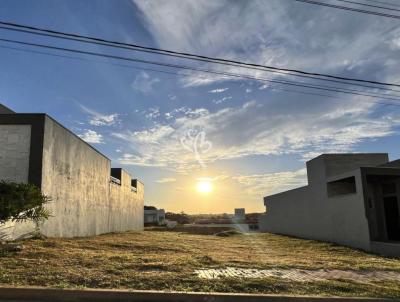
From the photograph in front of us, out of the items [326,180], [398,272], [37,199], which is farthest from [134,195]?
[398,272]

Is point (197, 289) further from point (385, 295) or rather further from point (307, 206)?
point (307, 206)

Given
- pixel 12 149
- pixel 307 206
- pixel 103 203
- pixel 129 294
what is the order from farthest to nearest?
pixel 307 206 → pixel 103 203 → pixel 12 149 → pixel 129 294

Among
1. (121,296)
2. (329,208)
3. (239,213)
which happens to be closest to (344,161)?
(329,208)

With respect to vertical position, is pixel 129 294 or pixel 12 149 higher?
pixel 12 149

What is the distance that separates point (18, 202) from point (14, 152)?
13.6ft

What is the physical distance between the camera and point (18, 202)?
38.1ft

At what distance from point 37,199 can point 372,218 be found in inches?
664

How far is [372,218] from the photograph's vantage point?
21578 mm

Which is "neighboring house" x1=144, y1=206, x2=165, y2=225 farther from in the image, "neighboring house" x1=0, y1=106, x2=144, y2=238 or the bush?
the bush

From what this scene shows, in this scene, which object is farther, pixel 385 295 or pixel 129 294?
pixel 385 295

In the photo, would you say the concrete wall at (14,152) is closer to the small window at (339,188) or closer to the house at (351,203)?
the house at (351,203)

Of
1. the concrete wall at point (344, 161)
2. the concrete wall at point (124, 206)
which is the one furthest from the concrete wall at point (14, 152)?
the concrete wall at point (344, 161)

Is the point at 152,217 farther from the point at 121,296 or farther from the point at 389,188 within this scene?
the point at 121,296

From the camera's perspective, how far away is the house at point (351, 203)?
2092 cm
